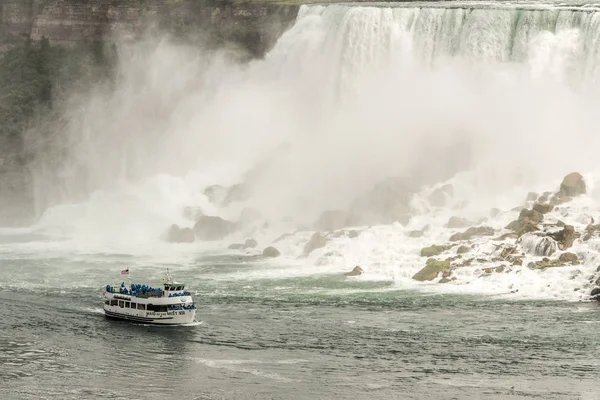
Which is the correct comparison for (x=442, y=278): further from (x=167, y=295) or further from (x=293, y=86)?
(x=293, y=86)

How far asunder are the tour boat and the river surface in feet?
2.16

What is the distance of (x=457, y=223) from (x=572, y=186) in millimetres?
6974

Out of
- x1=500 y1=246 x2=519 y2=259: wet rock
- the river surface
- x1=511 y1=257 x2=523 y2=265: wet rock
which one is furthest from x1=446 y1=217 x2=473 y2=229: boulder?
the river surface

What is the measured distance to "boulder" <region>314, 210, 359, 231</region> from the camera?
81.6m

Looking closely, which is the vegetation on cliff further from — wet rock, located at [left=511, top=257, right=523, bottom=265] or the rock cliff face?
wet rock, located at [left=511, top=257, right=523, bottom=265]

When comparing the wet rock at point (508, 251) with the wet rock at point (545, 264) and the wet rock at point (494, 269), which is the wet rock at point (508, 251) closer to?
the wet rock at point (494, 269)

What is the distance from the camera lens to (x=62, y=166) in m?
108

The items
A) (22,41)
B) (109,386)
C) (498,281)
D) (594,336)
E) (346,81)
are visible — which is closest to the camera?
(109,386)

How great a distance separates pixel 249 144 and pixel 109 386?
4914cm

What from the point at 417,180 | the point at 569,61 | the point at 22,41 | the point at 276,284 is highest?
the point at 22,41

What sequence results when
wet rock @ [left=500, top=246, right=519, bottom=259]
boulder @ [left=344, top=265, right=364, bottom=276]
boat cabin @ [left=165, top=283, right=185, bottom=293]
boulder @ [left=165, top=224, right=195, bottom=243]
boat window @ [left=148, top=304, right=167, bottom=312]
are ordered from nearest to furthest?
1. boat window @ [left=148, top=304, right=167, bottom=312]
2. boat cabin @ [left=165, top=283, right=185, bottom=293]
3. wet rock @ [left=500, top=246, right=519, bottom=259]
4. boulder @ [left=344, top=265, right=364, bottom=276]
5. boulder @ [left=165, top=224, right=195, bottom=243]

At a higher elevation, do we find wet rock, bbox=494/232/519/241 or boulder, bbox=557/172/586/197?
boulder, bbox=557/172/586/197

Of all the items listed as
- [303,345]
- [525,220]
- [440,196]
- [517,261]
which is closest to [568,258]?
[517,261]

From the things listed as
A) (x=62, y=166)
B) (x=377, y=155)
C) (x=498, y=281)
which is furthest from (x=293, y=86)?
(x=498, y=281)
